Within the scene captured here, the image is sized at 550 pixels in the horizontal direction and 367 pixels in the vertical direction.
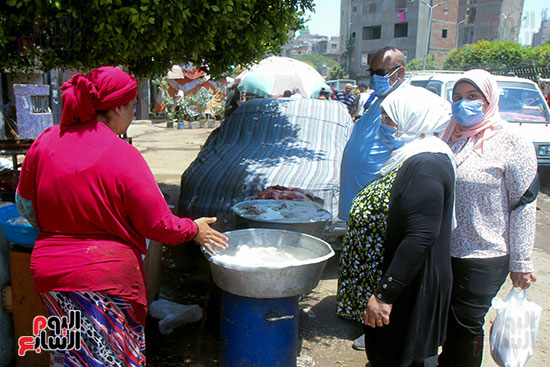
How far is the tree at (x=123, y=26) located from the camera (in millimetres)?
3307

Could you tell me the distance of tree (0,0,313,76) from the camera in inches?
130

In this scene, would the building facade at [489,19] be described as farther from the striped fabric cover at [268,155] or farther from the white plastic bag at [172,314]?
the white plastic bag at [172,314]

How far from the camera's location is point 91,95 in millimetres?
1835

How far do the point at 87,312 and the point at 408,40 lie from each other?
56.6m

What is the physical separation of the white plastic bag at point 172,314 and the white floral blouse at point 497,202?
84.2 inches

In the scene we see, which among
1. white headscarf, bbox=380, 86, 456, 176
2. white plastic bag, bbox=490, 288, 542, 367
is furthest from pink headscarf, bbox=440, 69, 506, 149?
white plastic bag, bbox=490, 288, 542, 367

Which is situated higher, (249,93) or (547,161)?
(249,93)

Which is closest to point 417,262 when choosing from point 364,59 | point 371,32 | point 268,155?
A: point 268,155

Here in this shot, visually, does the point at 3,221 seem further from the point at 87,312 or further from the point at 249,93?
the point at 249,93

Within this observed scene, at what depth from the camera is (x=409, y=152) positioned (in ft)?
6.95

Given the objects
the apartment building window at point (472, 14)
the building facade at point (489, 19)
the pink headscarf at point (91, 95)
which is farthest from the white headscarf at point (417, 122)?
the apartment building window at point (472, 14)

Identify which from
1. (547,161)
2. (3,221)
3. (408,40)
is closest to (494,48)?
(408,40)

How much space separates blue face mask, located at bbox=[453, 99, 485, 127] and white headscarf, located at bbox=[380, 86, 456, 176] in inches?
8.5

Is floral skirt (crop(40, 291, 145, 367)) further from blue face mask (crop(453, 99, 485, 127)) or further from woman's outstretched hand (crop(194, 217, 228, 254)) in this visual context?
blue face mask (crop(453, 99, 485, 127))
